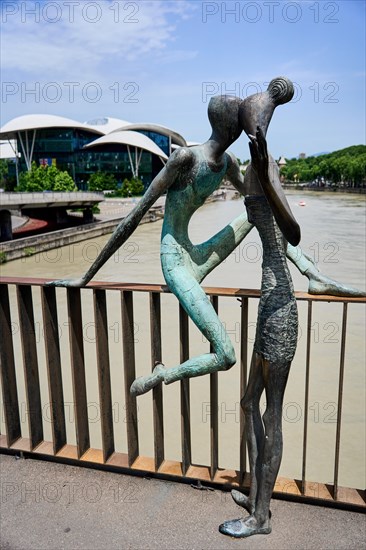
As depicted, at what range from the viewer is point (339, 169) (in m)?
77.5

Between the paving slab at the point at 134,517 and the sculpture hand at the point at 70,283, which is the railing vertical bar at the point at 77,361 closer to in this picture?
the sculpture hand at the point at 70,283

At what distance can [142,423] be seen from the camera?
587cm

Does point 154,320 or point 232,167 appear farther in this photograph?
point 154,320

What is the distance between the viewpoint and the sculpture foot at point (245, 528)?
2152 mm

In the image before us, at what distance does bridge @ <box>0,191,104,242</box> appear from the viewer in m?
19.9

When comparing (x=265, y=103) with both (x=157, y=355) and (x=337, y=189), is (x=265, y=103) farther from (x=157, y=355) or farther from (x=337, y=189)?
(x=337, y=189)

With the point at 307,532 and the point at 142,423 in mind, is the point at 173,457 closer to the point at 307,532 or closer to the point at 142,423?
the point at 142,423

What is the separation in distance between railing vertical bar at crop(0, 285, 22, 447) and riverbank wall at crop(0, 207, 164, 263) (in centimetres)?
1511

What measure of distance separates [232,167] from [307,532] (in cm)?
171

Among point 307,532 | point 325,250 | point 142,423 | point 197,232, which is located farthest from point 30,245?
point 307,532

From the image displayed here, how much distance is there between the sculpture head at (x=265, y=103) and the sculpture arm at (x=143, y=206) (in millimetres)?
353

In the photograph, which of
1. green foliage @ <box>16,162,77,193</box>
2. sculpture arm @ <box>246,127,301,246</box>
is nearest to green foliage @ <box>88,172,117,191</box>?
green foliage @ <box>16,162,77,193</box>

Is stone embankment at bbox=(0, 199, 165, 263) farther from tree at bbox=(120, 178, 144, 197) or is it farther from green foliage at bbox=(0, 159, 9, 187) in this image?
green foliage at bbox=(0, 159, 9, 187)

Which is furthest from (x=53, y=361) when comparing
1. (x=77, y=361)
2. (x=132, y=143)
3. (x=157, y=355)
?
(x=132, y=143)
